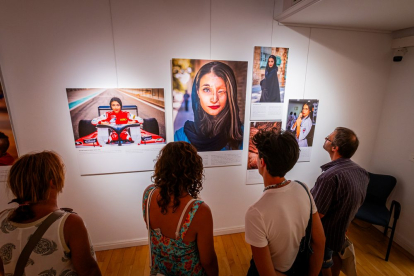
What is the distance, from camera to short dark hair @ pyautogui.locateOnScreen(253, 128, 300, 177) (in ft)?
3.53

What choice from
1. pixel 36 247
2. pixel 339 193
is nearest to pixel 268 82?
pixel 339 193

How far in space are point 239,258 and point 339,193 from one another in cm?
159

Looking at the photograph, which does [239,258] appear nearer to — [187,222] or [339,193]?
[339,193]

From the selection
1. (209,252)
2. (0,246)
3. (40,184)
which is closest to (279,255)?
(209,252)

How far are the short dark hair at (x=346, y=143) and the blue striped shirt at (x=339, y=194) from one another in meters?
0.07

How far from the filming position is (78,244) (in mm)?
1045

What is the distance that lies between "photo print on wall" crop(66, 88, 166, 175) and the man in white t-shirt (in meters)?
1.49

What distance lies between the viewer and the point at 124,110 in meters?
2.21

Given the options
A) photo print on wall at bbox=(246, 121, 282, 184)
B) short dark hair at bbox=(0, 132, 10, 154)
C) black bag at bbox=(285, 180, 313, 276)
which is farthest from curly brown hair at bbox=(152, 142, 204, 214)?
short dark hair at bbox=(0, 132, 10, 154)

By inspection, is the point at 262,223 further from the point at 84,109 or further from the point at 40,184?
the point at 84,109

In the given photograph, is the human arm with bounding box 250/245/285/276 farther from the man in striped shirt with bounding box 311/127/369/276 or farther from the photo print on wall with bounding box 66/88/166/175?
the photo print on wall with bounding box 66/88/166/175

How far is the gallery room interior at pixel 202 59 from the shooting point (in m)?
1.96

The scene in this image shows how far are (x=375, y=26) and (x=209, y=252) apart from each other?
10.4 ft

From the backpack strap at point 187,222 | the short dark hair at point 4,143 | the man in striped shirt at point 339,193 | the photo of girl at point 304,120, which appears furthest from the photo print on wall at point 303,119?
the short dark hair at point 4,143
